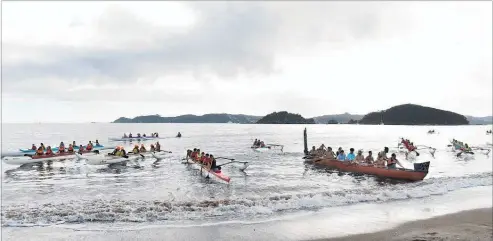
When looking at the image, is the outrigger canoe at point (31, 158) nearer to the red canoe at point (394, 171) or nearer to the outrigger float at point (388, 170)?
the outrigger float at point (388, 170)

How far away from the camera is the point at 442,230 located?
37.6 feet

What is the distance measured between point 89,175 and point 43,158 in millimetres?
9403

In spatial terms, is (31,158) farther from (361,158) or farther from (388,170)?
(388,170)

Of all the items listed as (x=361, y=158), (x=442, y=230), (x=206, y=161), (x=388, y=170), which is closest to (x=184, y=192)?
(x=206, y=161)

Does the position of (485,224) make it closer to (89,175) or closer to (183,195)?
(183,195)

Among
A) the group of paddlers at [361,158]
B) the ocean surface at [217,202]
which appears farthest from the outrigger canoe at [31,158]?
the group of paddlers at [361,158]

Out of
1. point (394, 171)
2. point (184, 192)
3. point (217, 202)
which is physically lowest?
point (184, 192)

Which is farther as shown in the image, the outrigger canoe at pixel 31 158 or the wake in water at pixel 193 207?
the outrigger canoe at pixel 31 158

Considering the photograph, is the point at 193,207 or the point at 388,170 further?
the point at 388,170

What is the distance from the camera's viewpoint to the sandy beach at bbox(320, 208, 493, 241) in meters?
10.6

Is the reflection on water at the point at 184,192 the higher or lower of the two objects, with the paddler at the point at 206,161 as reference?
lower

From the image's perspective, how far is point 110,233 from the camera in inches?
468

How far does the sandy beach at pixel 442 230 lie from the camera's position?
10617 mm

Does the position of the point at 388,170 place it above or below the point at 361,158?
below
